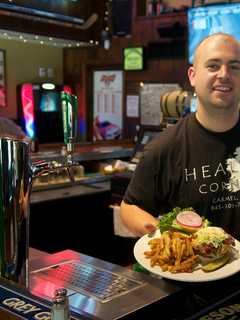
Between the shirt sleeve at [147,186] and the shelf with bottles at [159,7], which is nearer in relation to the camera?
the shirt sleeve at [147,186]

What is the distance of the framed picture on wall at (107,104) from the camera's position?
25.7 ft

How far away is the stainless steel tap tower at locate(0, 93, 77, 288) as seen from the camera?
120cm

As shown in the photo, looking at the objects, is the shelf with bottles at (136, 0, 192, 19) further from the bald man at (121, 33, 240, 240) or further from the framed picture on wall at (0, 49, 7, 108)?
the bald man at (121, 33, 240, 240)

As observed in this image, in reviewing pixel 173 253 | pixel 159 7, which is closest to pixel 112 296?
pixel 173 253

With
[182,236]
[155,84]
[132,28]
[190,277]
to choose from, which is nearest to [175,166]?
[182,236]

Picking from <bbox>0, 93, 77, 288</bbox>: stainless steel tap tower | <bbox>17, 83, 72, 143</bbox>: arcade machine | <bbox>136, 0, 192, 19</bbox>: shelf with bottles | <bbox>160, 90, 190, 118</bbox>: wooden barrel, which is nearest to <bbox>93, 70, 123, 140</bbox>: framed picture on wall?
<bbox>17, 83, 72, 143</bbox>: arcade machine

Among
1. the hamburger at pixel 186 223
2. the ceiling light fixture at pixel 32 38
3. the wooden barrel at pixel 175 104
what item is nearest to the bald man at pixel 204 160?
the hamburger at pixel 186 223

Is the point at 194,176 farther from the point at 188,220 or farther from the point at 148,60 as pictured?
the point at 148,60

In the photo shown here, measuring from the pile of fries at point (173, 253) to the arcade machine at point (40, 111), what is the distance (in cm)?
603

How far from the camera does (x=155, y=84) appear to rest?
715 centimetres

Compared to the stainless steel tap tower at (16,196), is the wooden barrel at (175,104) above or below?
above

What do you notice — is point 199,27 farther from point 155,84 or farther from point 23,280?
point 23,280

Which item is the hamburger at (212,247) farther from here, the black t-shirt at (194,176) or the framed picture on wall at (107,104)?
the framed picture on wall at (107,104)

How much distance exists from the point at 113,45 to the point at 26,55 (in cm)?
150
